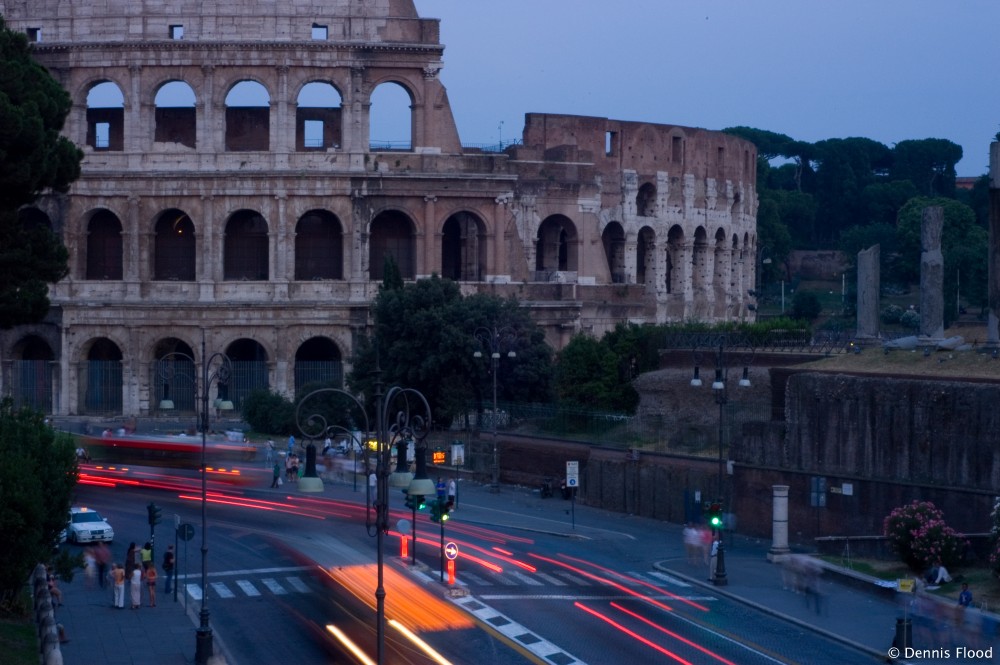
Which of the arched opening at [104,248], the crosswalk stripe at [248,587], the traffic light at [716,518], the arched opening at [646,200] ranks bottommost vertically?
the crosswalk stripe at [248,587]

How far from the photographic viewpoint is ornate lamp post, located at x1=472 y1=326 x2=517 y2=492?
42.2 m

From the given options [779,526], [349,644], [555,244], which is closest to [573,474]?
[779,526]

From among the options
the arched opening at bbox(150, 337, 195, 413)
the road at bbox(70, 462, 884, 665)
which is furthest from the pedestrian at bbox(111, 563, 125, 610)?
the arched opening at bbox(150, 337, 195, 413)

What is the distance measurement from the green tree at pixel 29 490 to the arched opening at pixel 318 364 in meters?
23.9

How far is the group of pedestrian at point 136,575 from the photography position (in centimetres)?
2686

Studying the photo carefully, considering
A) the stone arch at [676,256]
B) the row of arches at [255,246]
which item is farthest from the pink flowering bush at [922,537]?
the stone arch at [676,256]

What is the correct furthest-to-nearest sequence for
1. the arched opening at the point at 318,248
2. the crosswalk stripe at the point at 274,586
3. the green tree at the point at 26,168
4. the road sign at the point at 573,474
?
the arched opening at the point at 318,248
the road sign at the point at 573,474
the green tree at the point at 26,168
the crosswalk stripe at the point at 274,586

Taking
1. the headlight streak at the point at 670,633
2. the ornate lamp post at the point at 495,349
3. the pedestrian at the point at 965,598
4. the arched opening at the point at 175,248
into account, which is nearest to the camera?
the headlight streak at the point at 670,633

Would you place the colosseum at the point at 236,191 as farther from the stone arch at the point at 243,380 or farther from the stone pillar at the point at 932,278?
the stone pillar at the point at 932,278

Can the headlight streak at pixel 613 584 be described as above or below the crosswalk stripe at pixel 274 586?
above

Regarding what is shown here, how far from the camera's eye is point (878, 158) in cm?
12769

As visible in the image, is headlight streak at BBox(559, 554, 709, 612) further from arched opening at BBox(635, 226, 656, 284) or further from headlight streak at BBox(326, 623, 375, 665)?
arched opening at BBox(635, 226, 656, 284)

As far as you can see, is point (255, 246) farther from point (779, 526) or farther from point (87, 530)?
point (779, 526)

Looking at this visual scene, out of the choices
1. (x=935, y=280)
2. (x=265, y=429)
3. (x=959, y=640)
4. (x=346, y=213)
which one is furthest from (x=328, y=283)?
(x=959, y=640)
